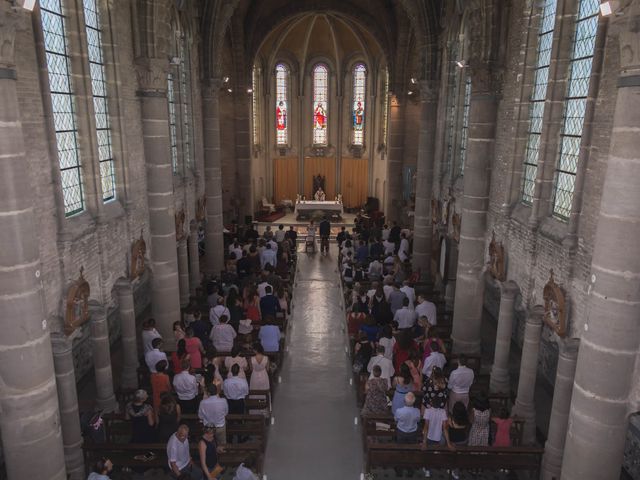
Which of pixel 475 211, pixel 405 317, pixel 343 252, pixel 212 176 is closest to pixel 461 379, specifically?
pixel 405 317

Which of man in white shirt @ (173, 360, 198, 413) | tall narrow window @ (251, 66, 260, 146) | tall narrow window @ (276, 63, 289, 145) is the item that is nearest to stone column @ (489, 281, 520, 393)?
man in white shirt @ (173, 360, 198, 413)

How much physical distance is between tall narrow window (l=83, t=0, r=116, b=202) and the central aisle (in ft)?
19.5

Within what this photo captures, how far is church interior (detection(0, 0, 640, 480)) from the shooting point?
7316 millimetres

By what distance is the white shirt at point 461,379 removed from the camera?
10227 mm

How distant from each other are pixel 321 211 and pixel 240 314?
19.3 m

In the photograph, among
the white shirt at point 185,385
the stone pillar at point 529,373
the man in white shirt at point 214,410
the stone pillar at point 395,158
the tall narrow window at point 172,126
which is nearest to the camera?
the man in white shirt at point 214,410

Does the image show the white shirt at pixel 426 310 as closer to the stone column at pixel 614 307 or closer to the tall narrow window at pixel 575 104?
the tall narrow window at pixel 575 104

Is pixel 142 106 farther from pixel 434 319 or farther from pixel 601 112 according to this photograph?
pixel 601 112

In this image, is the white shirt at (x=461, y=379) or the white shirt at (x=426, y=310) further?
the white shirt at (x=426, y=310)

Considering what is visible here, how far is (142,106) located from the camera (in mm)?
13000

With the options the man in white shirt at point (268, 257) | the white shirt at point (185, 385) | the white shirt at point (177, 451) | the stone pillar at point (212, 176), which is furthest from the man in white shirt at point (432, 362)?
the stone pillar at point (212, 176)

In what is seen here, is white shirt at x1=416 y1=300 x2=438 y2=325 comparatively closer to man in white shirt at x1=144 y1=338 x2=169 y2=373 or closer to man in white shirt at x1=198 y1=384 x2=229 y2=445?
man in white shirt at x1=198 y1=384 x2=229 y2=445

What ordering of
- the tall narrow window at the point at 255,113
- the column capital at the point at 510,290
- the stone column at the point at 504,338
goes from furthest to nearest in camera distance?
the tall narrow window at the point at 255,113
the stone column at the point at 504,338
the column capital at the point at 510,290

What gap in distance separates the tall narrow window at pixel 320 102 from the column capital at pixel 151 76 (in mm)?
22724
